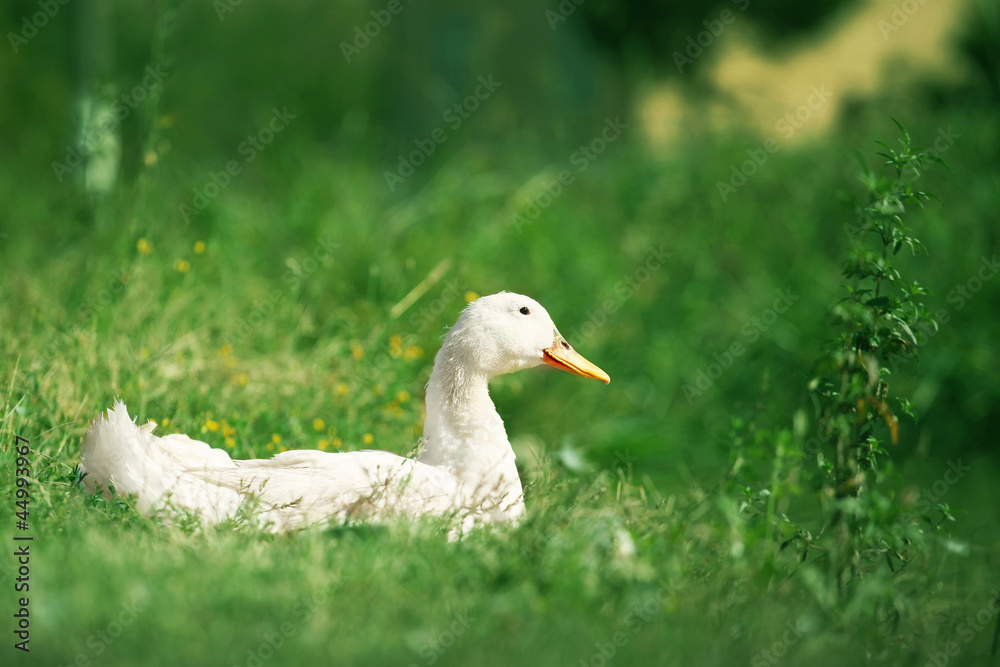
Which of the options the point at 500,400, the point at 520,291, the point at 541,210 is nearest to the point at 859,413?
the point at 500,400

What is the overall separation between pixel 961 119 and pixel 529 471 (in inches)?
214

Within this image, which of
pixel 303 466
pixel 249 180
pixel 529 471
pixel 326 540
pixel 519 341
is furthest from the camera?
pixel 249 180

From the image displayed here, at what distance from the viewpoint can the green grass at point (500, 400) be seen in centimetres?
275

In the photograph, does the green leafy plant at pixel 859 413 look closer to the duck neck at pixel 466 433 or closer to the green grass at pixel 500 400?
the green grass at pixel 500 400

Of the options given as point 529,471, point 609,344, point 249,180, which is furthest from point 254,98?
point 529,471

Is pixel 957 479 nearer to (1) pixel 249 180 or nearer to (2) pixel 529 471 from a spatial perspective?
(2) pixel 529 471

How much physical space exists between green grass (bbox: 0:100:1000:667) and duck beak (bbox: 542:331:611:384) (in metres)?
0.37

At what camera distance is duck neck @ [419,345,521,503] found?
147 inches

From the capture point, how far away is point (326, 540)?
125 inches

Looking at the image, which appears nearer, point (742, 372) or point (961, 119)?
point (742, 372)

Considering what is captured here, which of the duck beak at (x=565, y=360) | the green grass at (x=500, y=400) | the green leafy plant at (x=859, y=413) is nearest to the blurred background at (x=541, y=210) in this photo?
the green grass at (x=500, y=400)

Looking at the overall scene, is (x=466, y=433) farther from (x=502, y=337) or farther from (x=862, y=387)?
(x=862, y=387)

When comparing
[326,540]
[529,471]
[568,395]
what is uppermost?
[326,540]

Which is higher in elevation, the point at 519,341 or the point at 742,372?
the point at 519,341
